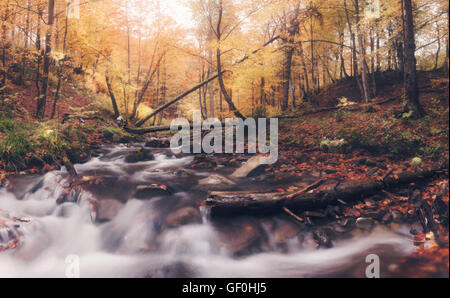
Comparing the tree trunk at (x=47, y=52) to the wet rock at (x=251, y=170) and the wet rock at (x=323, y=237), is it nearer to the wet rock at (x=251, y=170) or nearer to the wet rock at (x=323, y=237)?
the wet rock at (x=251, y=170)

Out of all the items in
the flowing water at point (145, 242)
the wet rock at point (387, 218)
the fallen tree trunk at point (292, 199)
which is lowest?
the flowing water at point (145, 242)

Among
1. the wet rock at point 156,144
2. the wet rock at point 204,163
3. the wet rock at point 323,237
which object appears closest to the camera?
the wet rock at point 323,237

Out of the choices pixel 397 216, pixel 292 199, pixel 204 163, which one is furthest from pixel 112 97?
pixel 397 216

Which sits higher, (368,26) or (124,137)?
(368,26)

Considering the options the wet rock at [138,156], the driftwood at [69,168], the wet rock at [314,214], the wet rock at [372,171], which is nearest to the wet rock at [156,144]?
the wet rock at [138,156]

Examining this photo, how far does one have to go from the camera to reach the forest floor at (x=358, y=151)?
2.33 meters

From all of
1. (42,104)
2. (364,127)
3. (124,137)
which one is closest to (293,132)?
(364,127)

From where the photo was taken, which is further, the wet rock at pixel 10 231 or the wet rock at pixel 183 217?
the wet rock at pixel 183 217

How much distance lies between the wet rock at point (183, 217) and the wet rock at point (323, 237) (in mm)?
2016

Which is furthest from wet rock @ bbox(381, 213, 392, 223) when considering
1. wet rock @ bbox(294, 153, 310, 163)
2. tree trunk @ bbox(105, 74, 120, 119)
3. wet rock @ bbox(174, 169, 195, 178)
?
tree trunk @ bbox(105, 74, 120, 119)

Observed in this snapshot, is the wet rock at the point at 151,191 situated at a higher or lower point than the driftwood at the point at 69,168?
lower

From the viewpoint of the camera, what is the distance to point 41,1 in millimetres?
7770

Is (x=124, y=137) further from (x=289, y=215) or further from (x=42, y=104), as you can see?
(x=289, y=215)
